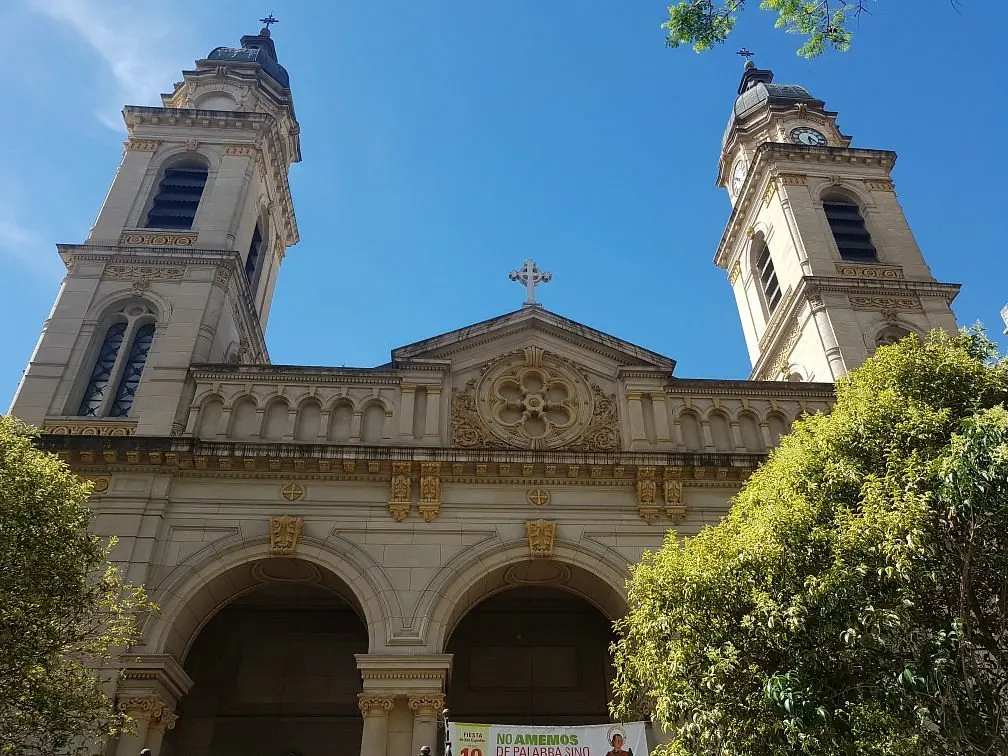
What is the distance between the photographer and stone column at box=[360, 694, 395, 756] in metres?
14.8

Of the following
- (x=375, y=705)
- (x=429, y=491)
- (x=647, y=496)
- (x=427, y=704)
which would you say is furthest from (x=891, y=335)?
(x=375, y=705)

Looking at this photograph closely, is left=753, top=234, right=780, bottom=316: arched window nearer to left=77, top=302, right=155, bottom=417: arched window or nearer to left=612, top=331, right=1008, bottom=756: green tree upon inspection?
left=612, top=331, right=1008, bottom=756: green tree

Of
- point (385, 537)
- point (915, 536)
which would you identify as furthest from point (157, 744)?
point (915, 536)

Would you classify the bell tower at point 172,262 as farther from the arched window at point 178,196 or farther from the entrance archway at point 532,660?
the entrance archway at point 532,660

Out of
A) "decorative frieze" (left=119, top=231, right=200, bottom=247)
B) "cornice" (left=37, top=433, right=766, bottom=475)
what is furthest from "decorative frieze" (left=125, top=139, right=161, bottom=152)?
"cornice" (left=37, top=433, right=766, bottom=475)

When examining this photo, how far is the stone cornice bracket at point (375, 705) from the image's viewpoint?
1523 centimetres

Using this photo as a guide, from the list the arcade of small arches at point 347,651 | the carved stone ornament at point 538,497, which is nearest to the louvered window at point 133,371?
the arcade of small arches at point 347,651

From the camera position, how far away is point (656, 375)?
20.8 m

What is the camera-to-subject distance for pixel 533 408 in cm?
2022

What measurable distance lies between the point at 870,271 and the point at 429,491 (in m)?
17.1

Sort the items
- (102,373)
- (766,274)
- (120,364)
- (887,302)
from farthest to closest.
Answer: (766,274), (887,302), (102,373), (120,364)

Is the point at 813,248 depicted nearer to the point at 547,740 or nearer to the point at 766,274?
the point at 766,274

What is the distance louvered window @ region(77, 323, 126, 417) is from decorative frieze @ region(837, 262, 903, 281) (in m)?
22.4

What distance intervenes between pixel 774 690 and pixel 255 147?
24306 mm
